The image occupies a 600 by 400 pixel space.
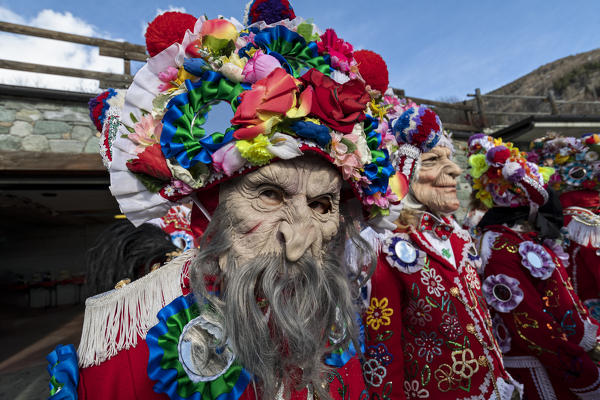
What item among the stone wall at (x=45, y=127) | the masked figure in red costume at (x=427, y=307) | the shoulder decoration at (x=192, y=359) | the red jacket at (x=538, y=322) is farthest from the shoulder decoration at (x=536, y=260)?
the stone wall at (x=45, y=127)

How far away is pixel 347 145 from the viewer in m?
1.14

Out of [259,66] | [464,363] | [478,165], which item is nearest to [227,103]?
[259,66]

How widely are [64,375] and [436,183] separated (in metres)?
2.03

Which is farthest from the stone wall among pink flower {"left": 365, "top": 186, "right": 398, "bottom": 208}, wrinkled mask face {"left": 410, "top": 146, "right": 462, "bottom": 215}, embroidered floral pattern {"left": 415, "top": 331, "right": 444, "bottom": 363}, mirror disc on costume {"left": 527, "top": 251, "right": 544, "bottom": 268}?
mirror disc on costume {"left": 527, "top": 251, "right": 544, "bottom": 268}

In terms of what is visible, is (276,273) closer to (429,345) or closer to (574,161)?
(429,345)

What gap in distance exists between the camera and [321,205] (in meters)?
1.19

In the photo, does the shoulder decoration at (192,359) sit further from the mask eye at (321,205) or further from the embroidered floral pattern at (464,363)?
the embroidered floral pattern at (464,363)

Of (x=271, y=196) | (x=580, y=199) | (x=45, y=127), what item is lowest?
(x=580, y=199)

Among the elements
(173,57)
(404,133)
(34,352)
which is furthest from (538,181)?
(34,352)

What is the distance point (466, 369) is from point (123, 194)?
1819 mm

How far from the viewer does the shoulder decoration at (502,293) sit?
2252mm

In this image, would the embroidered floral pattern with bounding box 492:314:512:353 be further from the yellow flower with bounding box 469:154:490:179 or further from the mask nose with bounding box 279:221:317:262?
the mask nose with bounding box 279:221:317:262

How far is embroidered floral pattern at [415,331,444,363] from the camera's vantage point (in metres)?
1.82

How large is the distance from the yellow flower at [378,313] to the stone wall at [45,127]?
4.57 meters
